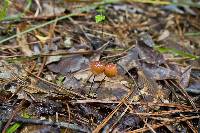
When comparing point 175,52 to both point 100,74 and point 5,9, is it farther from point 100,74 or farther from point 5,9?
point 5,9

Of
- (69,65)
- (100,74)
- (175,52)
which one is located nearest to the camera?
(100,74)

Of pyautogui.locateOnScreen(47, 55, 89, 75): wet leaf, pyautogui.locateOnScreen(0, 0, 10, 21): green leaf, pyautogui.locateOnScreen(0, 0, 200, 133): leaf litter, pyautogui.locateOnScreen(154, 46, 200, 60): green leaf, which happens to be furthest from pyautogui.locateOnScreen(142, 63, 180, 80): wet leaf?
pyautogui.locateOnScreen(0, 0, 10, 21): green leaf

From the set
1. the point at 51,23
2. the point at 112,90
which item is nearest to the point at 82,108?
the point at 112,90

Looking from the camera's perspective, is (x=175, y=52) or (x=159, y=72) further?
(x=175, y=52)

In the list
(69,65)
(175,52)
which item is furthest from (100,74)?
(175,52)

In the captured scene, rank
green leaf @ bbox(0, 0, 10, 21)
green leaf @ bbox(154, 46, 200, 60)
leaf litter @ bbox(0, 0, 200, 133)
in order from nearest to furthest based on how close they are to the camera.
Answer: leaf litter @ bbox(0, 0, 200, 133) < green leaf @ bbox(0, 0, 10, 21) < green leaf @ bbox(154, 46, 200, 60)

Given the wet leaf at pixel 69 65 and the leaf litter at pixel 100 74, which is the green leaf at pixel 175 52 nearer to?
the leaf litter at pixel 100 74

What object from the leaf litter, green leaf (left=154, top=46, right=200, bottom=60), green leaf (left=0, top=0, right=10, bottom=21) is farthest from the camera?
green leaf (left=154, top=46, right=200, bottom=60)

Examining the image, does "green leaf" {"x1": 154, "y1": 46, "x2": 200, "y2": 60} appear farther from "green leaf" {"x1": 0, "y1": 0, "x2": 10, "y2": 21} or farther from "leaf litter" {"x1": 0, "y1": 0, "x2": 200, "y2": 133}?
"green leaf" {"x1": 0, "y1": 0, "x2": 10, "y2": 21}

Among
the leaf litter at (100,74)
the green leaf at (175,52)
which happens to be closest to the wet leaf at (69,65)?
the leaf litter at (100,74)
